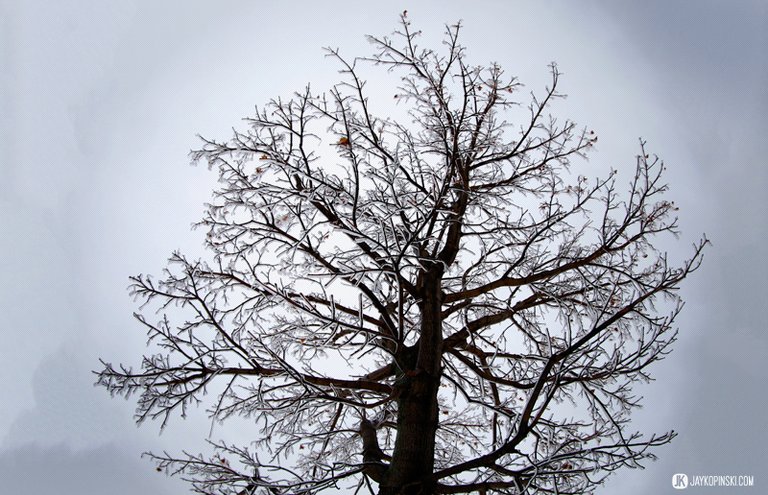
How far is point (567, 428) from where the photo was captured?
5688 millimetres

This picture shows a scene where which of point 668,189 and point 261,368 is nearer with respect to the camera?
point 261,368

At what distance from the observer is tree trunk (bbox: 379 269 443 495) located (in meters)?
4.36

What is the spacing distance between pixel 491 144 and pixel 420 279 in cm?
197

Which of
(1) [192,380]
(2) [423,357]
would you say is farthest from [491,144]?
(1) [192,380]

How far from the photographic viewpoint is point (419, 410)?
4688 millimetres

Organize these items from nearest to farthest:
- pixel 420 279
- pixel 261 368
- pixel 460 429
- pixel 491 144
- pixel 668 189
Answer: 1. pixel 261 368
2. pixel 668 189
3. pixel 420 279
4. pixel 491 144
5. pixel 460 429

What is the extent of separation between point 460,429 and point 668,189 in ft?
13.3

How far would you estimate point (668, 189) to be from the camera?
17.6ft

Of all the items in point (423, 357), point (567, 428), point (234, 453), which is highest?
point (423, 357)

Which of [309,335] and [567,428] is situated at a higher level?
[309,335]

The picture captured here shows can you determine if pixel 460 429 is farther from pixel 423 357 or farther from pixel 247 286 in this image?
pixel 247 286

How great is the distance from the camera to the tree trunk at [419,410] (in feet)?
14.3

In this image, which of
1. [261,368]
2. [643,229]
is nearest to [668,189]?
[643,229]

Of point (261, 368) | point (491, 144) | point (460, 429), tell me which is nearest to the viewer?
point (261, 368)
